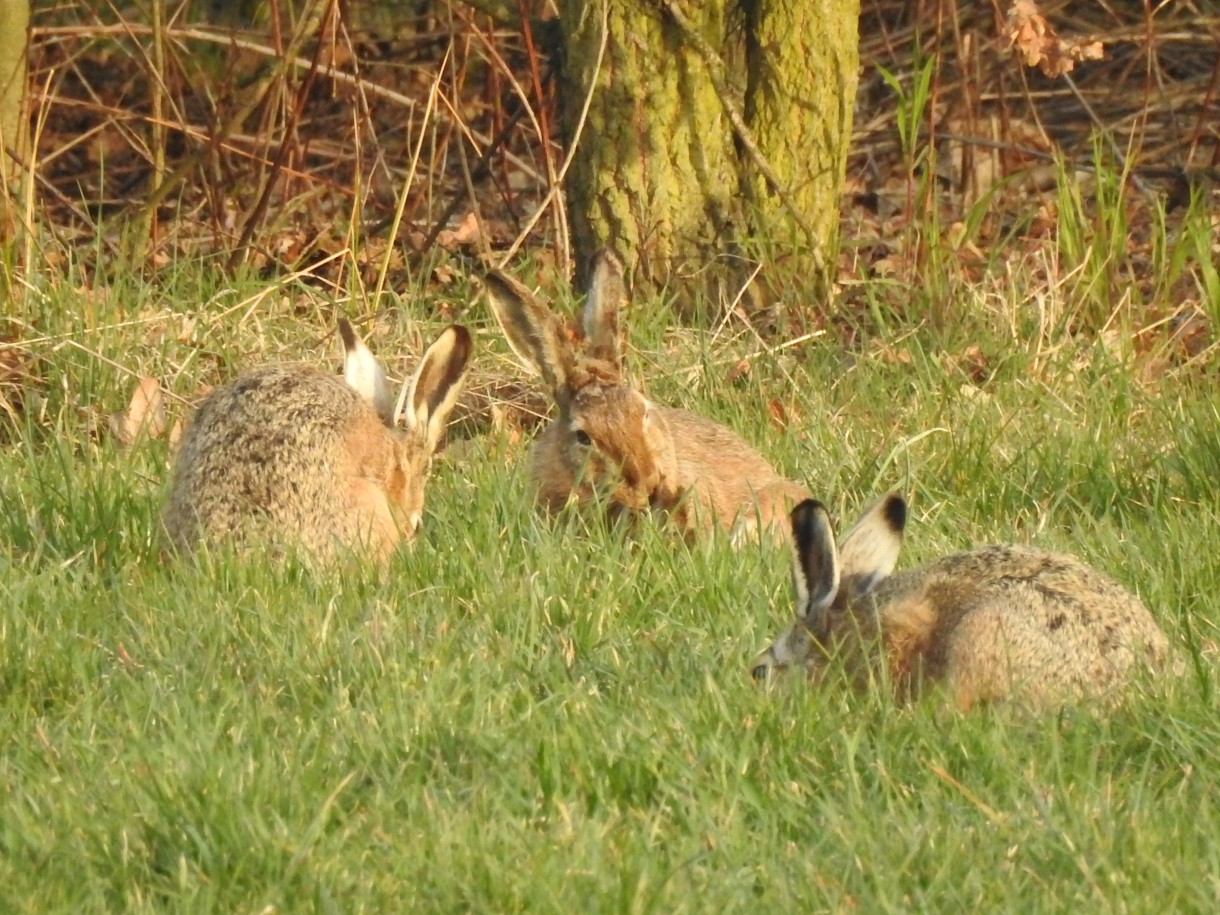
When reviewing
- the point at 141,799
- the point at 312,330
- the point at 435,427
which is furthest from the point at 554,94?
the point at 141,799

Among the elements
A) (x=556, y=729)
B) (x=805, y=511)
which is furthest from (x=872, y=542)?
(x=556, y=729)

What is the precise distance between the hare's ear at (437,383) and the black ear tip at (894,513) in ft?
6.09

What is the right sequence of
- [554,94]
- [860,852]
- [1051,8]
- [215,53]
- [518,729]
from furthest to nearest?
[215,53], [1051,8], [554,94], [518,729], [860,852]

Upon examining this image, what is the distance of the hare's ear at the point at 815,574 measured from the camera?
171 inches

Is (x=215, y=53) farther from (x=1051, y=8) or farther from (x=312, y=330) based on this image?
(x=1051, y=8)

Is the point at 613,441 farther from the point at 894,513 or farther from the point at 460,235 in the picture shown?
the point at 460,235

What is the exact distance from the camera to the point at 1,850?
3504 millimetres

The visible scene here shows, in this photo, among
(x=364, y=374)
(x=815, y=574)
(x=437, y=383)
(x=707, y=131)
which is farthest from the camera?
(x=707, y=131)

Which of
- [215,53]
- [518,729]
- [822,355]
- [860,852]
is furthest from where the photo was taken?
[215,53]

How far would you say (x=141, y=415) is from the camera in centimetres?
728

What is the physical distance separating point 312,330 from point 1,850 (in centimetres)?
474

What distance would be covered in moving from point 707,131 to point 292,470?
3.55 m

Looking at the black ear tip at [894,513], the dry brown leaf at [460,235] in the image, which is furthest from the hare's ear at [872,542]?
the dry brown leaf at [460,235]

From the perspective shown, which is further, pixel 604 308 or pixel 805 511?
pixel 604 308
